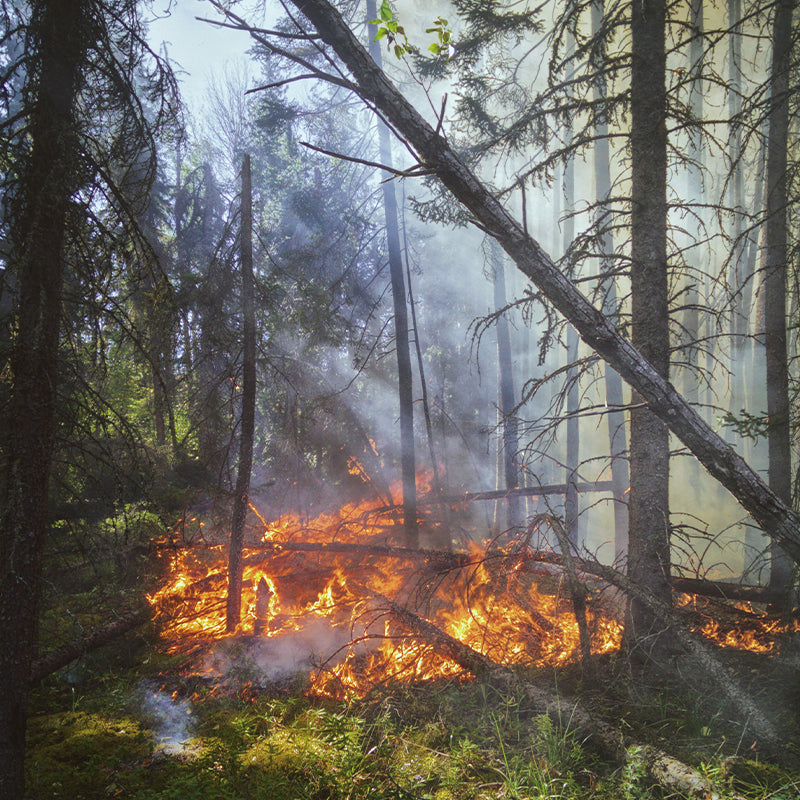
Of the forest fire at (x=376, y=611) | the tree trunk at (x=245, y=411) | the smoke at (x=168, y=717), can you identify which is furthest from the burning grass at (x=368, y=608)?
the smoke at (x=168, y=717)

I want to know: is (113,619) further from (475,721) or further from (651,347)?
(651,347)

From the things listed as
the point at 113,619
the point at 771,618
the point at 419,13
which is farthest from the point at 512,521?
the point at 419,13

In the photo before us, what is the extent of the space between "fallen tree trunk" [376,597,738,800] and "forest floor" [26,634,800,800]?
0.32 feet

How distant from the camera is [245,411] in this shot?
8.08 metres

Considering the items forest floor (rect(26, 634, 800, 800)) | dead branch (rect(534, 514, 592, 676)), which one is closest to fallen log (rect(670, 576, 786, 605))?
forest floor (rect(26, 634, 800, 800))

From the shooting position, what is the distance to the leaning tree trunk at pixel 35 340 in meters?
4.15

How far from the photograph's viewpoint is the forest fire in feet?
20.4

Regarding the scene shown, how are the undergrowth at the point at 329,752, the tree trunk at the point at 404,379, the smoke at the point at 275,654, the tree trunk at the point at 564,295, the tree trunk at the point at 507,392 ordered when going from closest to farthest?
the tree trunk at the point at 564,295 → the undergrowth at the point at 329,752 → the smoke at the point at 275,654 → the tree trunk at the point at 404,379 → the tree trunk at the point at 507,392

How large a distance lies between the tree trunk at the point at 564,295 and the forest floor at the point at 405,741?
6.07 ft

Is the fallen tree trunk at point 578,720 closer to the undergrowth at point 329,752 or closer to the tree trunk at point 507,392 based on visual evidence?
the undergrowth at point 329,752

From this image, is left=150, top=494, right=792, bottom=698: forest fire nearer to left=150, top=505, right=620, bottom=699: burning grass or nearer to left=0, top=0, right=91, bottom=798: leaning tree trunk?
left=150, top=505, right=620, bottom=699: burning grass

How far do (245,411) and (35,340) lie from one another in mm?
3933

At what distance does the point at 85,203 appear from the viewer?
4531 mm

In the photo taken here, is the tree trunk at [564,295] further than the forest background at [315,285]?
No
